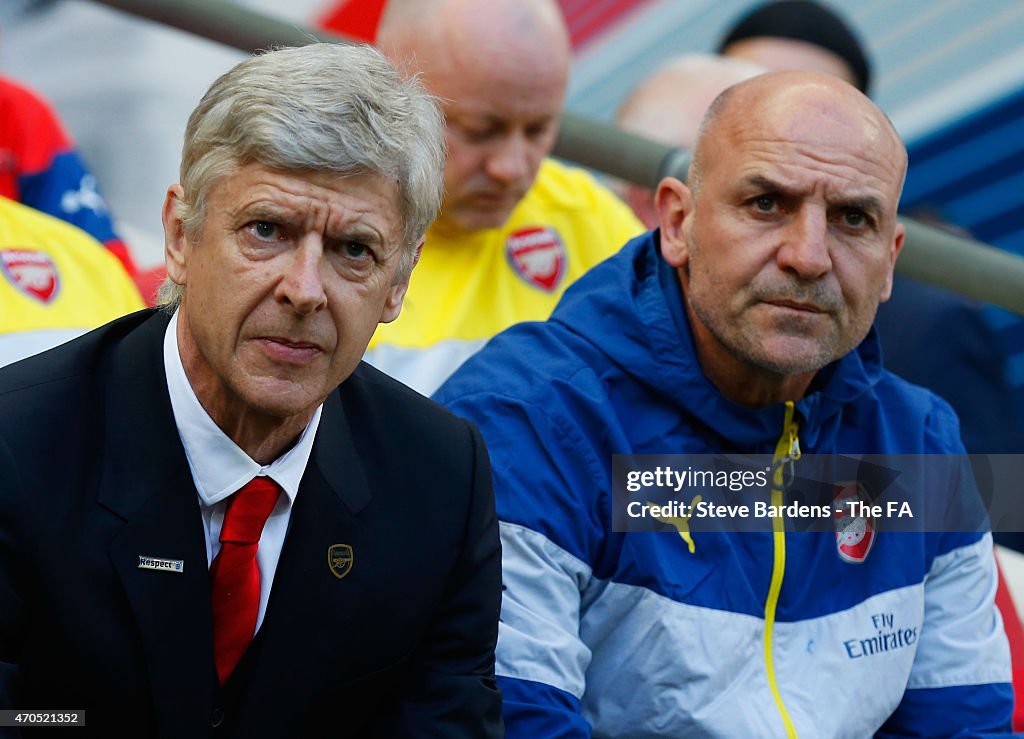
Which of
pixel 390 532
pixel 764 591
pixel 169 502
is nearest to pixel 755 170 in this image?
pixel 764 591

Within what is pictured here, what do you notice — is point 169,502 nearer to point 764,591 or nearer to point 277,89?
point 277,89

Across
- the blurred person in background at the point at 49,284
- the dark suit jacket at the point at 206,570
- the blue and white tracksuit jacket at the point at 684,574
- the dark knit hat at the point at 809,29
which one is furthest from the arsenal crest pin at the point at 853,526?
the dark knit hat at the point at 809,29

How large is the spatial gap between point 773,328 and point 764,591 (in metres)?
0.37

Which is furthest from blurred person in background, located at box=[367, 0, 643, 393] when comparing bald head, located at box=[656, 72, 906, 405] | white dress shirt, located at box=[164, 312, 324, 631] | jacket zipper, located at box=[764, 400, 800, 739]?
white dress shirt, located at box=[164, 312, 324, 631]

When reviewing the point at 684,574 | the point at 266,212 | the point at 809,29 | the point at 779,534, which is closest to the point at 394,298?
the point at 266,212

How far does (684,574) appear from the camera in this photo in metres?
2.15

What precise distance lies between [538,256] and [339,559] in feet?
4.04

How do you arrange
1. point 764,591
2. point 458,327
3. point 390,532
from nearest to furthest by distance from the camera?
point 390,532 → point 764,591 → point 458,327

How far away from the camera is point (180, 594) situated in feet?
5.49

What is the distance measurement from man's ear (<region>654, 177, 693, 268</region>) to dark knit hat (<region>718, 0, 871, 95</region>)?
5.86 feet

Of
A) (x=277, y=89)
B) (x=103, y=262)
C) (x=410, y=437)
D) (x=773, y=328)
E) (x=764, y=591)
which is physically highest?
(x=103, y=262)

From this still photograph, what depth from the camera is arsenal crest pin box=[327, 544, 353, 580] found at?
1.79 meters

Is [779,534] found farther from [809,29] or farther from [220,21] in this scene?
[809,29]

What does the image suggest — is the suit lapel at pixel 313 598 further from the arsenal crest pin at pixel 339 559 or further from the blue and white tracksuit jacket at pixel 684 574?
the blue and white tracksuit jacket at pixel 684 574
